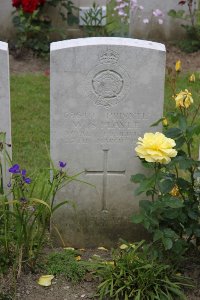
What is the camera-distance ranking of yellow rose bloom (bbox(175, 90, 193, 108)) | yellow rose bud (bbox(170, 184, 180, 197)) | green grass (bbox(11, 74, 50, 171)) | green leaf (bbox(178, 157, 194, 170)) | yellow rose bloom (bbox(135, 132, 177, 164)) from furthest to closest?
green grass (bbox(11, 74, 50, 171)) → yellow rose bud (bbox(170, 184, 180, 197)) → yellow rose bloom (bbox(175, 90, 193, 108)) → green leaf (bbox(178, 157, 194, 170)) → yellow rose bloom (bbox(135, 132, 177, 164))

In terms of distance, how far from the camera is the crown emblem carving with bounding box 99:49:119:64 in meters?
3.57

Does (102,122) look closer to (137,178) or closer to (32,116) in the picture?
(137,178)

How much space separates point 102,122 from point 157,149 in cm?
52

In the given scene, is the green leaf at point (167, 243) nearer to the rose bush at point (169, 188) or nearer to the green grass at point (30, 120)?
the rose bush at point (169, 188)

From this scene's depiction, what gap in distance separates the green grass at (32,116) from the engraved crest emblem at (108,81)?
4.81 ft

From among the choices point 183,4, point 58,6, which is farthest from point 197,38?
point 58,6

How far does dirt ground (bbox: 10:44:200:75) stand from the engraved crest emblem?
331cm

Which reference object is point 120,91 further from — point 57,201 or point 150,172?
point 57,201

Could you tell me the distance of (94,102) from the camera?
3666 mm

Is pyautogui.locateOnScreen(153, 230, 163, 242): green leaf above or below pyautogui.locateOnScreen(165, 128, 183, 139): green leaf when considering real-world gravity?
below

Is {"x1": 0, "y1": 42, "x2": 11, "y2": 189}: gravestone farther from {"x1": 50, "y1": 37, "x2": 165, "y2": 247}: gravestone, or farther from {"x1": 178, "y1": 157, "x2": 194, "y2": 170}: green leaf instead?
{"x1": 178, "y1": 157, "x2": 194, "y2": 170}: green leaf

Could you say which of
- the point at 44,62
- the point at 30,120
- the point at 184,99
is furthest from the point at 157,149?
the point at 44,62

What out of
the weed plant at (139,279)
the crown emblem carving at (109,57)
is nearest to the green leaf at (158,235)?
the weed plant at (139,279)

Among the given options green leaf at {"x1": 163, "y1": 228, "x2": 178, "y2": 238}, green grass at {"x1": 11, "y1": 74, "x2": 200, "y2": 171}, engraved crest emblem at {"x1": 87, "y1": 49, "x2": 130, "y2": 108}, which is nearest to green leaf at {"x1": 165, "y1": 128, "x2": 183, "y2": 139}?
engraved crest emblem at {"x1": 87, "y1": 49, "x2": 130, "y2": 108}
